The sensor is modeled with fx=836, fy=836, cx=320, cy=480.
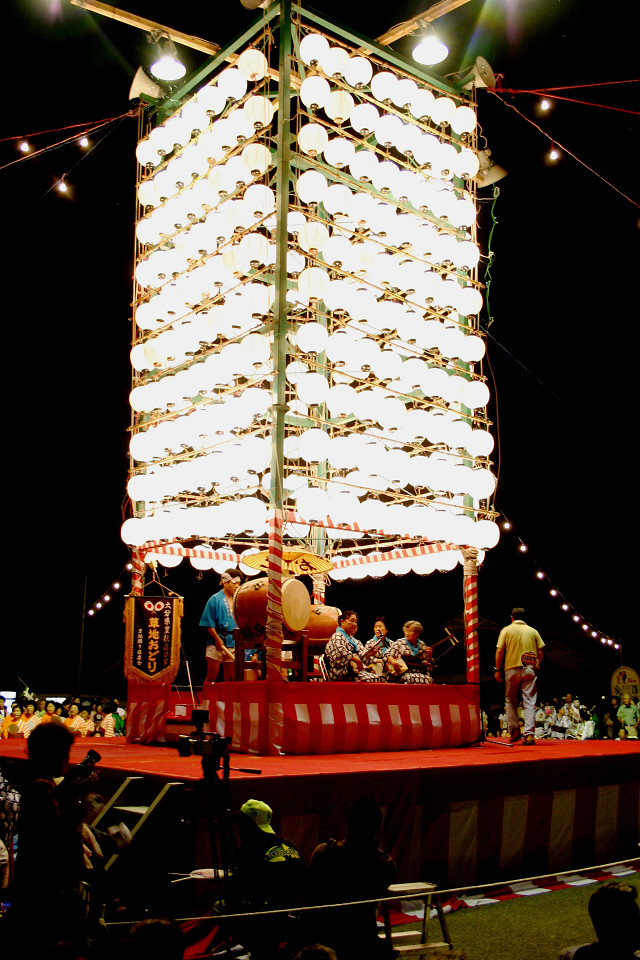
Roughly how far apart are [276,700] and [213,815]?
2.52m

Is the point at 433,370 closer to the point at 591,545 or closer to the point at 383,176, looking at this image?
the point at 383,176

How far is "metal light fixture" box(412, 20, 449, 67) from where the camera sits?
28.8ft

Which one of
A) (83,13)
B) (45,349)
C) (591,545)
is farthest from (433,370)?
(591,545)

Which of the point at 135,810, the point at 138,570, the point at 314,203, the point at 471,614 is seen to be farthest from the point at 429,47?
the point at 135,810

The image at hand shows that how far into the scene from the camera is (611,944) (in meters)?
2.41

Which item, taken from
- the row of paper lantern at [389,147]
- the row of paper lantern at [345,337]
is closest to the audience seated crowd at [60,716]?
the row of paper lantern at [345,337]

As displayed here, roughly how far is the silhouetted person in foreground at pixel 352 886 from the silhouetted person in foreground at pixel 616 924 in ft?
3.43

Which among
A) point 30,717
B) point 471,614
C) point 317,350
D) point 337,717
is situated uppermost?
point 317,350

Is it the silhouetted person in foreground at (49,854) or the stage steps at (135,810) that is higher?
the silhouetted person in foreground at (49,854)

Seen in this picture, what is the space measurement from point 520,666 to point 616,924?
6.53 m

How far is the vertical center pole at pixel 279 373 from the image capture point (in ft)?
22.7

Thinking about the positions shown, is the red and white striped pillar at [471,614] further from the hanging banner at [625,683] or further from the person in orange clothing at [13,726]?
the hanging banner at [625,683]

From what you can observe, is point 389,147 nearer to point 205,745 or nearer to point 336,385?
point 336,385

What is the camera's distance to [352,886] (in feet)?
11.1
